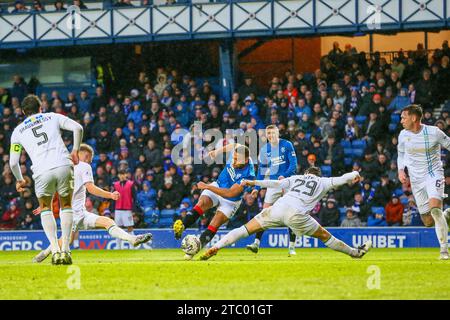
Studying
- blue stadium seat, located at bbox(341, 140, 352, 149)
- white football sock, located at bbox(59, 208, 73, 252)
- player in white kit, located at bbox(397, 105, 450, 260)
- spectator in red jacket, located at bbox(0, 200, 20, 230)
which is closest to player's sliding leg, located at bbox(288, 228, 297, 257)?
player in white kit, located at bbox(397, 105, 450, 260)

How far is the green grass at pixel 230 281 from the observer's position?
9977 millimetres

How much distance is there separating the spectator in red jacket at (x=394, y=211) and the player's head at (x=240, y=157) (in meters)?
8.52

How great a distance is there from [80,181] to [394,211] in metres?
10.5

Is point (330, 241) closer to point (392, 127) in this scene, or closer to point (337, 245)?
point (337, 245)

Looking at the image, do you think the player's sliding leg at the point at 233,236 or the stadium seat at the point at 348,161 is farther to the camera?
the stadium seat at the point at 348,161

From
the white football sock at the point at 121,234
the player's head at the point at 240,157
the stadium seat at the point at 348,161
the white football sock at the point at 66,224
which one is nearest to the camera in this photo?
the white football sock at the point at 66,224

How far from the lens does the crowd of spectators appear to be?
83.8ft

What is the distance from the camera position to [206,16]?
3194cm

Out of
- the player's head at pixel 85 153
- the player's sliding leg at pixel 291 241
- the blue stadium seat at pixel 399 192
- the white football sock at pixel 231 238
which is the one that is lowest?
the player's sliding leg at pixel 291 241

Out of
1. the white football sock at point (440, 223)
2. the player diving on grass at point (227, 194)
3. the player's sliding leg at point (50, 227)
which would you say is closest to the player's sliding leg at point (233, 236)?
the player diving on grass at point (227, 194)

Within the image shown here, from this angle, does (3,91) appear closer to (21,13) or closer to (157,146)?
(21,13)

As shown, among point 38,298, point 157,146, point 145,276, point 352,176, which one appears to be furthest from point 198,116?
point 38,298

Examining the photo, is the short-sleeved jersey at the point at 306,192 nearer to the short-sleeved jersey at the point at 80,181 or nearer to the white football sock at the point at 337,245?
the white football sock at the point at 337,245
